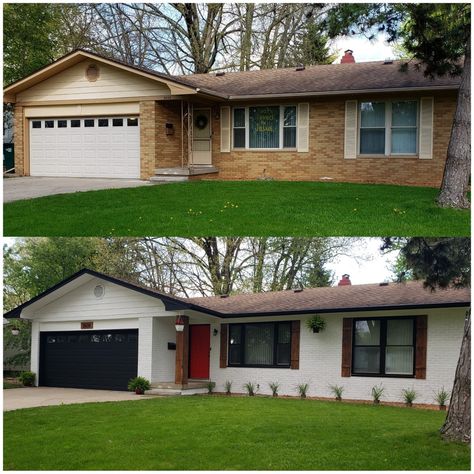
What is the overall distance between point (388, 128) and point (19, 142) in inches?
501

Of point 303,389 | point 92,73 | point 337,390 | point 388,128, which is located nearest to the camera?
point 337,390

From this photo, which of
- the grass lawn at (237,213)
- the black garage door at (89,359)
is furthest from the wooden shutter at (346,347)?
the black garage door at (89,359)

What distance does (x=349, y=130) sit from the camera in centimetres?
1991

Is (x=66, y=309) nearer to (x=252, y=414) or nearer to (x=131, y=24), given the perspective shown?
(x=252, y=414)

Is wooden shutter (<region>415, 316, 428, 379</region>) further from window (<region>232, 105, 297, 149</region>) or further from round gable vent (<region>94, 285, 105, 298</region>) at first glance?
round gable vent (<region>94, 285, 105, 298</region>)

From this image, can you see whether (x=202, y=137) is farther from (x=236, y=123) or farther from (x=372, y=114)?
(x=372, y=114)

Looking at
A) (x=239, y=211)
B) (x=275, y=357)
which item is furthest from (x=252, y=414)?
(x=275, y=357)

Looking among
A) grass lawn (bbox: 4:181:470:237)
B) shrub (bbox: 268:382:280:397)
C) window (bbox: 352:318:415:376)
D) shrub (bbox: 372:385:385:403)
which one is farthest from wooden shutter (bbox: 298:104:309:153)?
shrub (bbox: 372:385:385:403)

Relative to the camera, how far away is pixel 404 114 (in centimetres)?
1947

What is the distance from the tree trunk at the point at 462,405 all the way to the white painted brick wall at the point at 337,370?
607 cm

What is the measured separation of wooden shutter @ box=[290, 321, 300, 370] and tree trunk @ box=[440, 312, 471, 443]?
827 centimetres

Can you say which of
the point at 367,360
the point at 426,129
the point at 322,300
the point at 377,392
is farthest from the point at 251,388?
the point at 426,129

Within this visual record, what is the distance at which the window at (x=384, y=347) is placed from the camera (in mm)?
15492

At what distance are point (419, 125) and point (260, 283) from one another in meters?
14.1
